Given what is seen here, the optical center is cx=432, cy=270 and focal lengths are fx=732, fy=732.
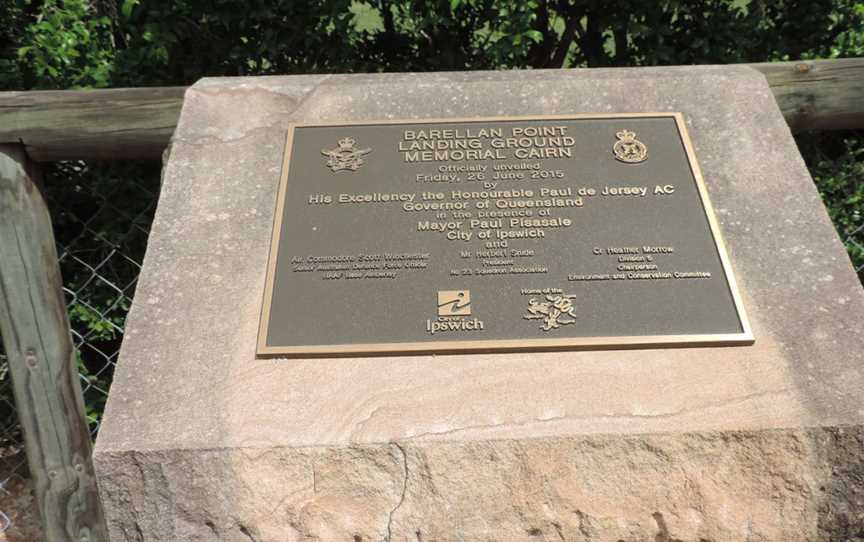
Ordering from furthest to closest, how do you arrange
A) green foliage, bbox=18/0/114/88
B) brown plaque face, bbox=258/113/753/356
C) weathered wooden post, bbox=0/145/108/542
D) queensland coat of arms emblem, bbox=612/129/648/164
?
green foliage, bbox=18/0/114/88, weathered wooden post, bbox=0/145/108/542, queensland coat of arms emblem, bbox=612/129/648/164, brown plaque face, bbox=258/113/753/356

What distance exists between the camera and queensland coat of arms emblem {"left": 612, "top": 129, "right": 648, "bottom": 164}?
9.12ft

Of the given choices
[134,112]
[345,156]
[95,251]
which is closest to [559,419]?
[345,156]

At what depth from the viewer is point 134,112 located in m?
3.11

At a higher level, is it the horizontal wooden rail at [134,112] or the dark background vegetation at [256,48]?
the dark background vegetation at [256,48]

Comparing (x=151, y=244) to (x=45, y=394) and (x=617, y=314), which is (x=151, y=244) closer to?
(x=45, y=394)

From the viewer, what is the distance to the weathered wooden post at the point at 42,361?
9.46 feet

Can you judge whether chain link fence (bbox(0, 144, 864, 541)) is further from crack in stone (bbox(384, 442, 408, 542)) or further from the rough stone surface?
crack in stone (bbox(384, 442, 408, 542))

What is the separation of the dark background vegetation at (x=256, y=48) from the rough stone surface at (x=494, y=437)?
167 cm

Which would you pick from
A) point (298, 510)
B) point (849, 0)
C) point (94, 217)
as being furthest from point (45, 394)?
point (849, 0)

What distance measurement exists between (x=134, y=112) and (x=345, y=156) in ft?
3.29

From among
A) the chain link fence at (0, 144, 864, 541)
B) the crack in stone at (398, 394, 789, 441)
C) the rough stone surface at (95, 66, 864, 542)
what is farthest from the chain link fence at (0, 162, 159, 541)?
the crack in stone at (398, 394, 789, 441)

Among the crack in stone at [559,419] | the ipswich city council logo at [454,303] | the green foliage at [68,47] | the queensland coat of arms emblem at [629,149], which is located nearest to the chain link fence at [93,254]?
the green foliage at [68,47]

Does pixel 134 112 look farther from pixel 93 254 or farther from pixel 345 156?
pixel 93 254

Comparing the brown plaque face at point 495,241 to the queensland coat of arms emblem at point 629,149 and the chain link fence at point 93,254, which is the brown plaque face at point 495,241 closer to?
the queensland coat of arms emblem at point 629,149
